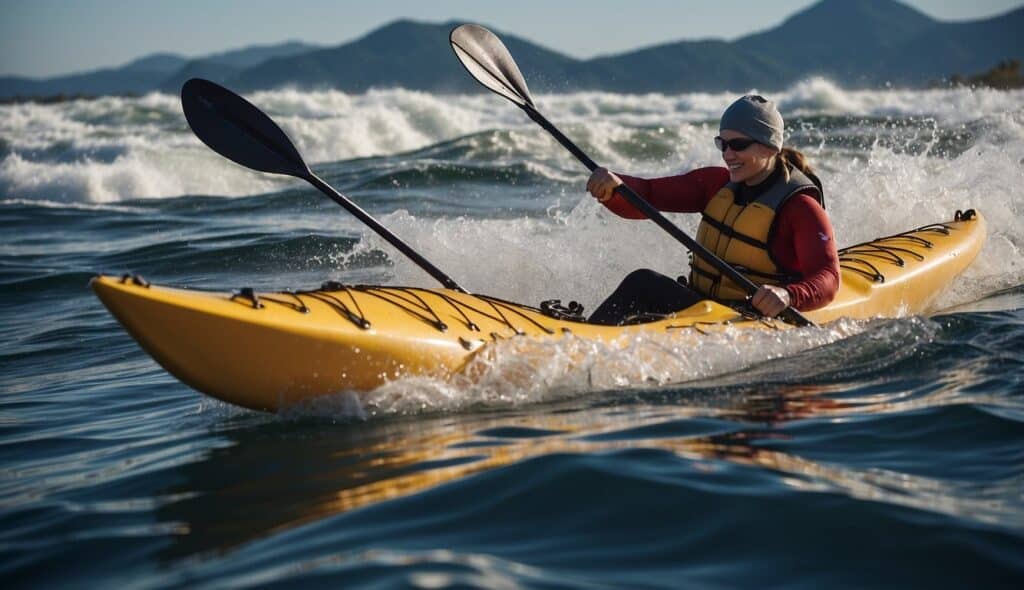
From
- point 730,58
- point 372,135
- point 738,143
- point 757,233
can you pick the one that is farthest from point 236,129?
point 730,58

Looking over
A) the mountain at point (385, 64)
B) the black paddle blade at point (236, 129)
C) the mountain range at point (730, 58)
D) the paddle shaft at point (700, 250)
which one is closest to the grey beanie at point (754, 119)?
the paddle shaft at point (700, 250)

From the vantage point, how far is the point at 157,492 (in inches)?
136

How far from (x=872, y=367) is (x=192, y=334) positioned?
8.28ft

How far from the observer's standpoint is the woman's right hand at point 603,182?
4.95 m

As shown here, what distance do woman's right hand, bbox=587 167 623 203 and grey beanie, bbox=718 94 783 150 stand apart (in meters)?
0.51

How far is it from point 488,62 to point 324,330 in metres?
2.27

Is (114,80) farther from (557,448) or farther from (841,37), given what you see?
(557,448)

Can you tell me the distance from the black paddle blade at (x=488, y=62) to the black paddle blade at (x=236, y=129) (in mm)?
1148

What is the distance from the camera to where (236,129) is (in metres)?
5.00

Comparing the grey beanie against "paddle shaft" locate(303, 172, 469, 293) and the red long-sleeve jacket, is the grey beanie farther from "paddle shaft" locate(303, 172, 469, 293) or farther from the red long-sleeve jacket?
"paddle shaft" locate(303, 172, 469, 293)

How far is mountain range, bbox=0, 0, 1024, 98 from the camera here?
3004 inches

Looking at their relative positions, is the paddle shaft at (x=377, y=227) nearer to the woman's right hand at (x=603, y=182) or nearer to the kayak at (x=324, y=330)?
the kayak at (x=324, y=330)

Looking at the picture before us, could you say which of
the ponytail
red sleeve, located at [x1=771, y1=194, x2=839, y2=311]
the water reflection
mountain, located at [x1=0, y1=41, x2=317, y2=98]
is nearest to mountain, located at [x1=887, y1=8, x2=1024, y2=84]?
mountain, located at [x1=0, y1=41, x2=317, y2=98]

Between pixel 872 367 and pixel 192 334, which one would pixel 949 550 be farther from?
pixel 192 334
